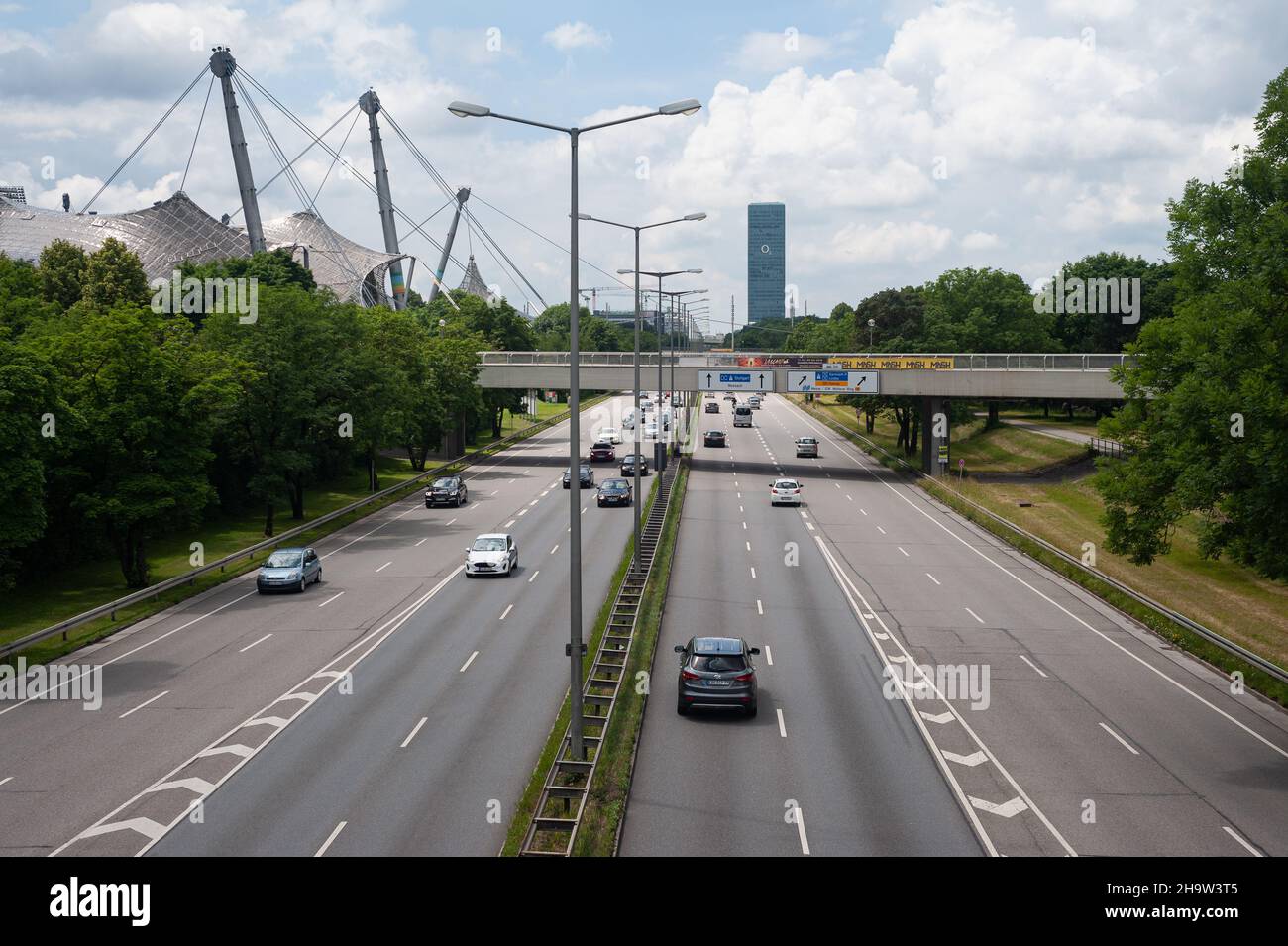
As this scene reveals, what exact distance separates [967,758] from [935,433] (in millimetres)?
51364

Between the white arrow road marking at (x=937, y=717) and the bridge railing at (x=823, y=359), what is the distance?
3827 centimetres

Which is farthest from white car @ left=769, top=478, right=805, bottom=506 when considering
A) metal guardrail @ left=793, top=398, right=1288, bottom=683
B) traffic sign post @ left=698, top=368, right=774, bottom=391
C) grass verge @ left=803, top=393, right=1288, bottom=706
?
traffic sign post @ left=698, top=368, right=774, bottom=391

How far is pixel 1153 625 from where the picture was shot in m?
34.6

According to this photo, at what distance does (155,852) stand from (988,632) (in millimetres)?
24329

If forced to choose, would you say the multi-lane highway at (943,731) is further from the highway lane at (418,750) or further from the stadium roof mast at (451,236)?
the stadium roof mast at (451,236)

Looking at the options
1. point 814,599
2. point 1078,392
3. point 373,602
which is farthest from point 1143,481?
point 1078,392

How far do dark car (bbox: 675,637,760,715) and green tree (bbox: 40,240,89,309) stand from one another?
74.7m

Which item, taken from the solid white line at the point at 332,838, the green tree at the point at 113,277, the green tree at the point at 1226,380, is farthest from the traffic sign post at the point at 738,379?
the solid white line at the point at 332,838

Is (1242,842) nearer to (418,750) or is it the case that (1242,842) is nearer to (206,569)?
(418,750)

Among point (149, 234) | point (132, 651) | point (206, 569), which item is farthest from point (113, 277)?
point (132, 651)

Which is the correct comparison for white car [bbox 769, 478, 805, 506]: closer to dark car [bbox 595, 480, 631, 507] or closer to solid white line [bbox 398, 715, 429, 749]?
dark car [bbox 595, 480, 631, 507]

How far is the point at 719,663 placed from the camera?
24.6m

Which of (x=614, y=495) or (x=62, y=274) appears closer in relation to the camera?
(x=614, y=495)

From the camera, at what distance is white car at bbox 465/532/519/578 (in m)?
41.4
